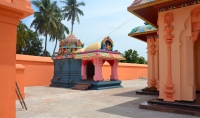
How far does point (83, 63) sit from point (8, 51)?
990cm

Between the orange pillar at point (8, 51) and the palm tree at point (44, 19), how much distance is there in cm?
2341

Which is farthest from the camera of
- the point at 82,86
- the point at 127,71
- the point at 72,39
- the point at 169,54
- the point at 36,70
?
the point at 127,71

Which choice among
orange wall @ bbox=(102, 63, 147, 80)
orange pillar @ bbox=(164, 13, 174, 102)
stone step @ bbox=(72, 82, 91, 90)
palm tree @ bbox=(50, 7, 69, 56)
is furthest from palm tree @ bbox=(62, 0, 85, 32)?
orange pillar @ bbox=(164, 13, 174, 102)

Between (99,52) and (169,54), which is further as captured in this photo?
(99,52)

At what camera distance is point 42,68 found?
14.8 meters

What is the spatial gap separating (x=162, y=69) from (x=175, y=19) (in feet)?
5.39

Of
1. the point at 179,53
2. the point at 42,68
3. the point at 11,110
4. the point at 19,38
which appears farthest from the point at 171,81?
the point at 19,38

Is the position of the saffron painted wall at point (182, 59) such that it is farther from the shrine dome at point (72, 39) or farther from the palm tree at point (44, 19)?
the palm tree at point (44, 19)

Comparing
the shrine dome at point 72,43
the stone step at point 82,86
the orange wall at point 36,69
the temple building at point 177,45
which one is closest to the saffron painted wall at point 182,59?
the temple building at point 177,45

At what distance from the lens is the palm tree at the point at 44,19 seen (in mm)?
25312

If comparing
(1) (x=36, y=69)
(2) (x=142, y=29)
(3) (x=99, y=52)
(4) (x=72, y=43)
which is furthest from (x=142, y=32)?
(1) (x=36, y=69)

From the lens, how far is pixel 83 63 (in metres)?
12.6

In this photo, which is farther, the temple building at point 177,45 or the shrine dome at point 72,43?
the shrine dome at point 72,43

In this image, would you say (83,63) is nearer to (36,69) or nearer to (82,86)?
(82,86)
